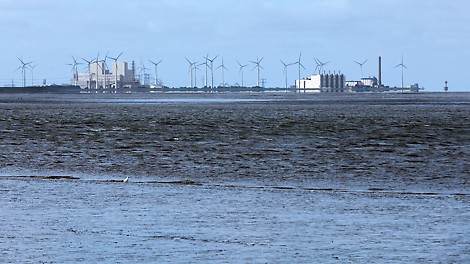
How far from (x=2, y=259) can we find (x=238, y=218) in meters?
6.10

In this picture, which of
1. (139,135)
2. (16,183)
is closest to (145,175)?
(16,183)

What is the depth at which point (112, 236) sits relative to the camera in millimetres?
19031

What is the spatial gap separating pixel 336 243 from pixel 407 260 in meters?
1.91

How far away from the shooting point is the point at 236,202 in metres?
24.6

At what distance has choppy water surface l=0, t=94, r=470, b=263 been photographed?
57.7ft

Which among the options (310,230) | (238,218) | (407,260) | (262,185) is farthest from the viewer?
(262,185)

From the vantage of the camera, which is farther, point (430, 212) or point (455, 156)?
point (455, 156)

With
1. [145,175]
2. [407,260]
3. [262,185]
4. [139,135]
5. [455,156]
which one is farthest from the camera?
[139,135]

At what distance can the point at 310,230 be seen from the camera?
1978 cm

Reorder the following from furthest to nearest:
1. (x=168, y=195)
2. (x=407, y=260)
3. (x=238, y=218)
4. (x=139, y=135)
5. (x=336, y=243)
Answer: (x=139, y=135), (x=168, y=195), (x=238, y=218), (x=336, y=243), (x=407, y=260)

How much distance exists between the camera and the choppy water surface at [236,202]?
57.7ft

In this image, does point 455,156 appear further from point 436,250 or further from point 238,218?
point 436,250

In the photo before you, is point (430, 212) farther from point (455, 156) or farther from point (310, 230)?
point (455, 156)

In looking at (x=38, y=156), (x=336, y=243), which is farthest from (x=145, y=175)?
(x=336, y=243)
